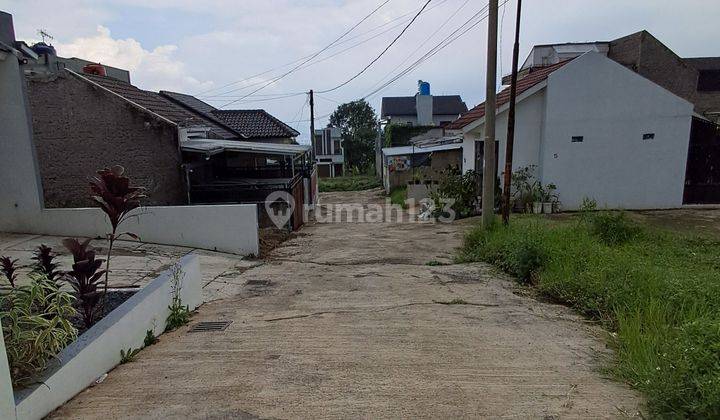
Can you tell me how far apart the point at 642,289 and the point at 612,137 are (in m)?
10.4

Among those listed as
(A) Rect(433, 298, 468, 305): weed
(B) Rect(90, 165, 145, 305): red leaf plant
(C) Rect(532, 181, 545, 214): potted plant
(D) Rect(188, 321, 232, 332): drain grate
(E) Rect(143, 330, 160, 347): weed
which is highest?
(B) Rect(90, 165, 145, 305): red leaf plant

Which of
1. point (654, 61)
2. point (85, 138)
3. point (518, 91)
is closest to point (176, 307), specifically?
point (85, 138)

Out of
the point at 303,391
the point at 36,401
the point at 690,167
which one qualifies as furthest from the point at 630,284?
the point at 690,167

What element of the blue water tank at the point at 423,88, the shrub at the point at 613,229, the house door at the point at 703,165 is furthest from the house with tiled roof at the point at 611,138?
the blue water tank at the point at 423,88

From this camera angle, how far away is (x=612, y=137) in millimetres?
Answer: 12664

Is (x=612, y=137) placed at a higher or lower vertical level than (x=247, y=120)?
lower

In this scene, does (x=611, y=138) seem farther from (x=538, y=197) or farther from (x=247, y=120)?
(x=247, y=120)

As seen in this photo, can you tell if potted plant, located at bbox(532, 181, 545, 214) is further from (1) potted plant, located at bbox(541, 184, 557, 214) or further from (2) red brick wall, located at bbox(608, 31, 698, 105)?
(2) red brick wall, located at bbox(608, 31, 698, 105)

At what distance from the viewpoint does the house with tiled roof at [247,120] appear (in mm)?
19375

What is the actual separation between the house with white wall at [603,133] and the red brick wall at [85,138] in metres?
10.2

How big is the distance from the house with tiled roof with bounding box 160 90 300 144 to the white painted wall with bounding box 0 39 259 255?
11.2 m

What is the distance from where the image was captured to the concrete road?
2463 mm

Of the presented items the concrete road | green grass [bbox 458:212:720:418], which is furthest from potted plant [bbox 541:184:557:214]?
the concrete road

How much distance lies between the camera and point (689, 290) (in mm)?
3699
